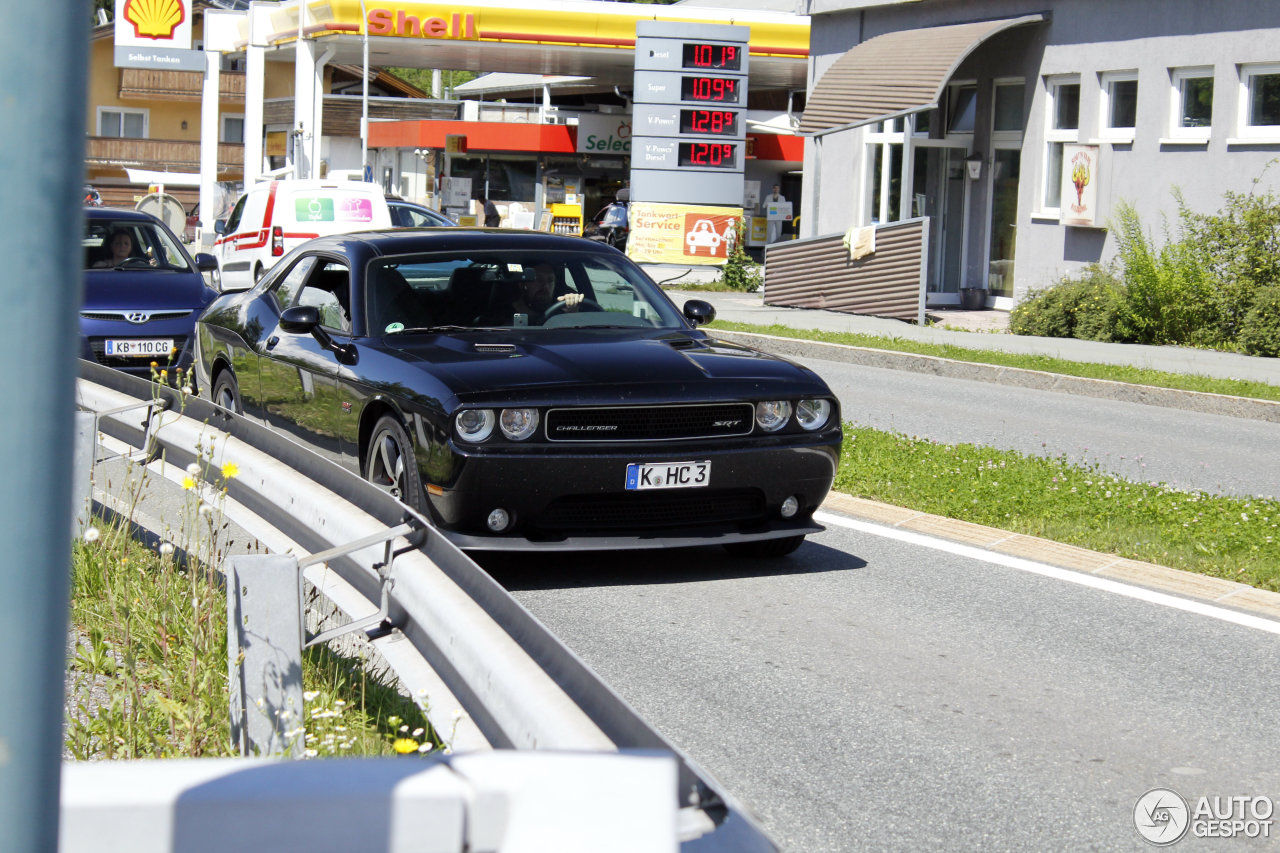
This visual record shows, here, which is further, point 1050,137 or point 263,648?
point 1050,137

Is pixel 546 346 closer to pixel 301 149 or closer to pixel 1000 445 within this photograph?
pixel 1000 445

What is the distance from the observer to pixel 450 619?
11.1 ft

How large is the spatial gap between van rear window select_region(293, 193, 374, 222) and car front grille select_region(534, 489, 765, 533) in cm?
1635

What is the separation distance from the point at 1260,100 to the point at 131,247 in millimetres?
13625

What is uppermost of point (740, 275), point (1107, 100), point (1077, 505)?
point (1107, 100)

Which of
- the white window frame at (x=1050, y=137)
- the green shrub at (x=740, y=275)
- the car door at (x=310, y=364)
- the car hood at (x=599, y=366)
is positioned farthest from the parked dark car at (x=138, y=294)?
the green shrub at (x=740, y=275)

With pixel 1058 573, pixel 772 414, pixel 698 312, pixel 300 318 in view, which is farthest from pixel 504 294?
pixel 1058 573

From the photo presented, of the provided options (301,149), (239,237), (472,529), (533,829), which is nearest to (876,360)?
(239,237)

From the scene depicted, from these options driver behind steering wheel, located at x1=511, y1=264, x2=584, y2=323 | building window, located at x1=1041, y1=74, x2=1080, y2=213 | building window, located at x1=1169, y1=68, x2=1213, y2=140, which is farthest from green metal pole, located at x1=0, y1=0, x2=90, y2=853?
building window, located at x1=1041, y1=74, x2=1080, y2=213

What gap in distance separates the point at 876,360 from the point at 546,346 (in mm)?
11162

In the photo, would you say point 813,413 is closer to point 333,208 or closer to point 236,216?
point 333,208

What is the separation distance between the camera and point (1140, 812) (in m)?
4.26

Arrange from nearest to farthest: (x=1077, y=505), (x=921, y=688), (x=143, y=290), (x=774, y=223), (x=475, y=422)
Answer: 1. (x=921, y=688)
2. (x=475, y=422)
3. (x=1077, y=505)
4. (x=143, y=290)
5. (x=774, y=223)

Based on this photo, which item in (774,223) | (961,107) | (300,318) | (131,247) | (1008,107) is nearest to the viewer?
(300,318)
